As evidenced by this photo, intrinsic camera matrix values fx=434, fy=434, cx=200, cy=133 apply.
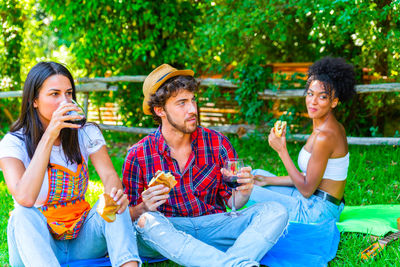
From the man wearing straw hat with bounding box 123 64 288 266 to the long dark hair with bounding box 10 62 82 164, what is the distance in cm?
45

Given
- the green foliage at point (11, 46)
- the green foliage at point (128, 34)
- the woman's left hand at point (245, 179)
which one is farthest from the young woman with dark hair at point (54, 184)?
the green foliage at point (11, 46)

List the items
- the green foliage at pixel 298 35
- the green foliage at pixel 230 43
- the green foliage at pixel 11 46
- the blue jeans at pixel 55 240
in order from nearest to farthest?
the blue jeans at pixel 55 240, the green foliage at pixel 298 35, the green foliage at pixel 230 43, the green foliage at pixel 11 46

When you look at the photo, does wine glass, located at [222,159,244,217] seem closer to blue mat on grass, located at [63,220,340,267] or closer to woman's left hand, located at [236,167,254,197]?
woman's left hand, located at [236,167,254,197]

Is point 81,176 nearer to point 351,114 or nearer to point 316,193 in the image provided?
point 316,193

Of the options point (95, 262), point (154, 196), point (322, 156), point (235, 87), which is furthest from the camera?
point (235, 87)

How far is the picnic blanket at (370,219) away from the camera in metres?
3.80

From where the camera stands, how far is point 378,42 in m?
6.42

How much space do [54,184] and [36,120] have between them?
50 cm

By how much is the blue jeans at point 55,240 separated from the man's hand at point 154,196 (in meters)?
0.16

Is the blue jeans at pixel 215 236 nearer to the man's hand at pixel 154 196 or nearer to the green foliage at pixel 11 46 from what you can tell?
the man's hand at pixel 154 196

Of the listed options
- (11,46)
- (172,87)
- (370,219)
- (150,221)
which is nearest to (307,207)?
(370,219)

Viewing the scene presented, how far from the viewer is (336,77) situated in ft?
13.4

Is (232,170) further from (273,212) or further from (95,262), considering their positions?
(95,262)

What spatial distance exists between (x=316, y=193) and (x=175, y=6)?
538 cm
